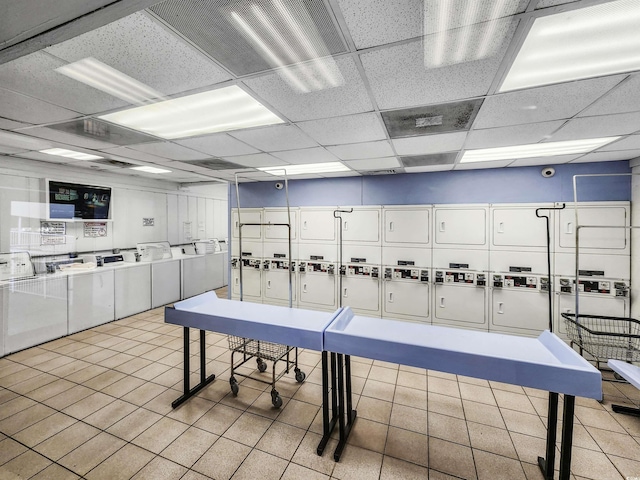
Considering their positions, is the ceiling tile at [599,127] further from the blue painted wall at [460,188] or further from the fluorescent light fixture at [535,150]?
the blue painted wall at [460,188]

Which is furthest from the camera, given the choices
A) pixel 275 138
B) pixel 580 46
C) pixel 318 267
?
pixel 318 267

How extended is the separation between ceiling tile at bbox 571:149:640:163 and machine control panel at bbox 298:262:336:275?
12.1ft

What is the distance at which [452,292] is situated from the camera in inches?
169

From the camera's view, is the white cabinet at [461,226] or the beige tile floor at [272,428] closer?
the beige tile floor at [272,428]

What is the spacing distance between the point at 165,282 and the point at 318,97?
221 inches

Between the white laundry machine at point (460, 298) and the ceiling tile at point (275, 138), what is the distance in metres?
2.87

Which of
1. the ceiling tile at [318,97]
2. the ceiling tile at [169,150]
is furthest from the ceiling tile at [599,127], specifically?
the ceiling tile at [169,150]

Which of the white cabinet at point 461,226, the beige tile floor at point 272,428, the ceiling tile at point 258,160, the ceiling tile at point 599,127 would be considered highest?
the ceiling tile at point 258,160

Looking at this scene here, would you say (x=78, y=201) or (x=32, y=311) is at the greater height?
(x=78, y=201)

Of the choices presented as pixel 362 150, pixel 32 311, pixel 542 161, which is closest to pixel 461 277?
pixel 542 161

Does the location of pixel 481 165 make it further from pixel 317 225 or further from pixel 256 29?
pixel 256 29

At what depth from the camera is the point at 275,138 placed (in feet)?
9.29

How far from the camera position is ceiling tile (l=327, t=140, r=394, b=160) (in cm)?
305

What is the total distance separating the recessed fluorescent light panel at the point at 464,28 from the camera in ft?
3.74
